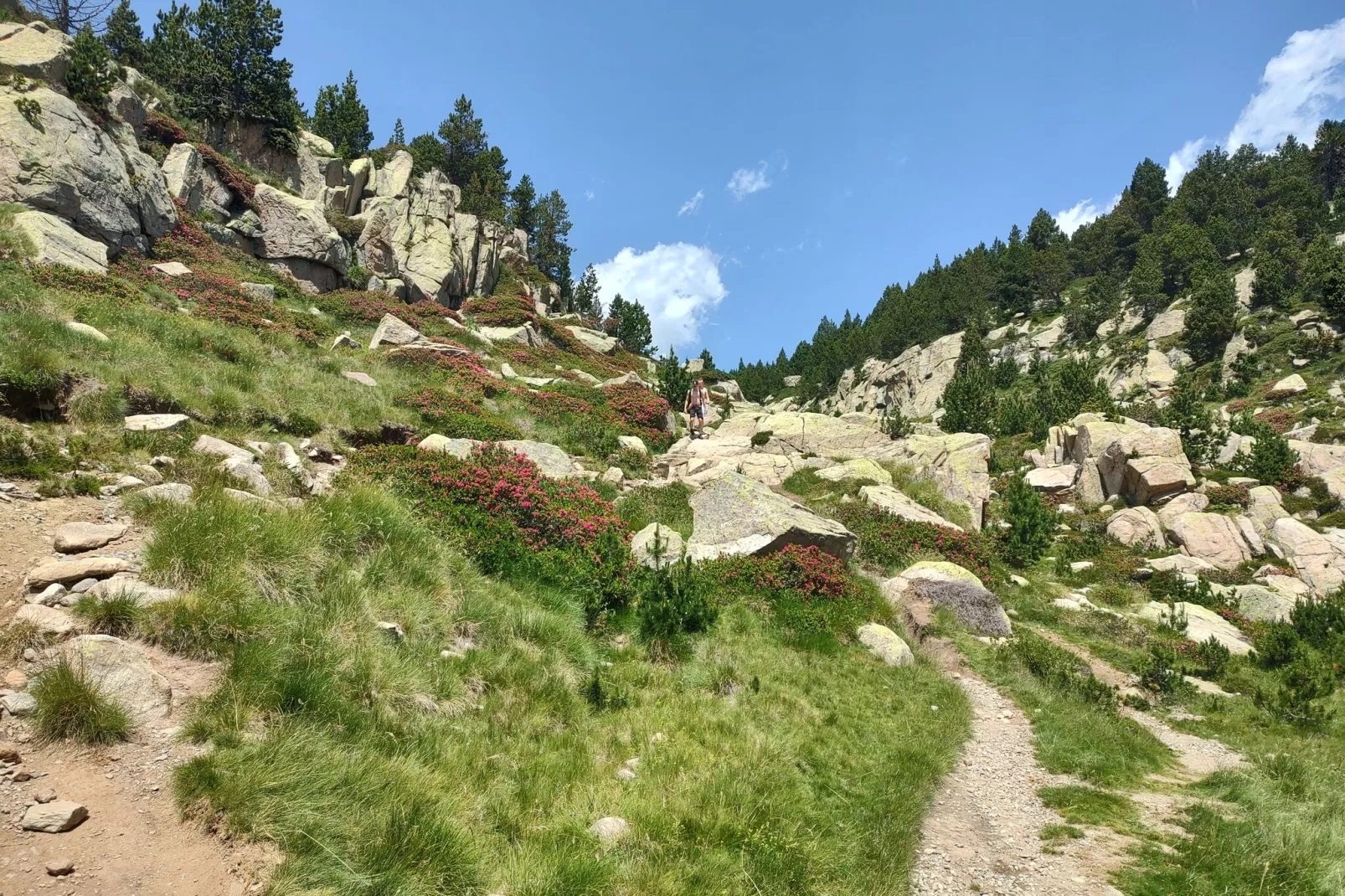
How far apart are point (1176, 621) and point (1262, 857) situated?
13.2 metres

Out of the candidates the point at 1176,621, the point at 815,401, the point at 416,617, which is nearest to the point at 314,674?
the point at 416,617

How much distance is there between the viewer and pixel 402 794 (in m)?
4.82

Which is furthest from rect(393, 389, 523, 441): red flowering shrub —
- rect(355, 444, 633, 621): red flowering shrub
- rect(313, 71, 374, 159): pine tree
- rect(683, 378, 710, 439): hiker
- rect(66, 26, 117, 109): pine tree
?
rect(313, 71, 374, 159): pine tree

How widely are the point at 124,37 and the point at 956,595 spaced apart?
9551 centimetres

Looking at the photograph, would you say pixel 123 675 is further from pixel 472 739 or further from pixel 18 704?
pixel 472 739

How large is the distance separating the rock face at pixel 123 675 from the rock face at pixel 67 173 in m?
22.3

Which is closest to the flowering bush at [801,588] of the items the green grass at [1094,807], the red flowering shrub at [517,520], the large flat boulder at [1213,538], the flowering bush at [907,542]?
the red flowering shrub at [517,520]

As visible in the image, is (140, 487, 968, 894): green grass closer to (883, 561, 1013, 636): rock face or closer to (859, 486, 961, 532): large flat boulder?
(883, 561, 1013, 636): rock face

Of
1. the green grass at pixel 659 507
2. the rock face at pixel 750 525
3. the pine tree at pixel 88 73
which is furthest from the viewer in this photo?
the pine tree at pixel 88 73

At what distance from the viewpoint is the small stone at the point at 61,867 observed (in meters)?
3.22

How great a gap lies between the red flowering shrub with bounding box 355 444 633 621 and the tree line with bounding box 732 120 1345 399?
76.4 m

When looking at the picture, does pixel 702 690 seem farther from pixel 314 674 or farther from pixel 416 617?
pixel 314 674

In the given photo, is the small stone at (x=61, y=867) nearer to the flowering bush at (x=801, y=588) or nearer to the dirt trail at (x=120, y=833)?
the dirt trail at (x=120, y=833)

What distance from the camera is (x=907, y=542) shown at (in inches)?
750
